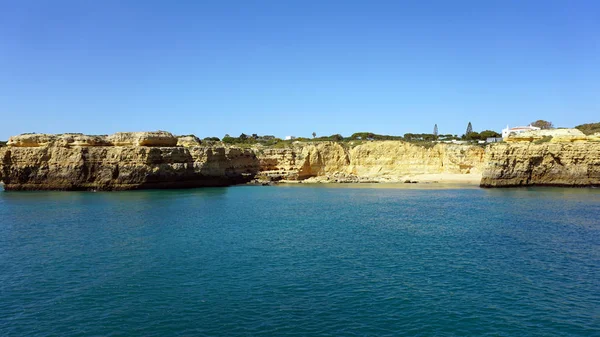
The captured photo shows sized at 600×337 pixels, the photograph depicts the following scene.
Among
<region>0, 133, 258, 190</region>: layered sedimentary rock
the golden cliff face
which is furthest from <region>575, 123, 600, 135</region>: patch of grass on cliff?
<region>0, 133, 258, 190</region>: layered sedimentary rock

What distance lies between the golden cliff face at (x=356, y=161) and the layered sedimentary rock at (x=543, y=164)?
13.3 m

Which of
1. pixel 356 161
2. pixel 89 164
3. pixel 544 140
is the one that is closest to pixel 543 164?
pixel 544 140

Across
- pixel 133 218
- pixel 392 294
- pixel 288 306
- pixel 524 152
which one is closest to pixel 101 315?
pixel 288 306

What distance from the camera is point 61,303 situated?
49.2 feet

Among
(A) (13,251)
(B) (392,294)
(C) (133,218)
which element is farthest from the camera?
(C) (133,218)

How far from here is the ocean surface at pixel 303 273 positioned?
13.3 metres

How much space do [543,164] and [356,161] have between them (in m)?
28.4

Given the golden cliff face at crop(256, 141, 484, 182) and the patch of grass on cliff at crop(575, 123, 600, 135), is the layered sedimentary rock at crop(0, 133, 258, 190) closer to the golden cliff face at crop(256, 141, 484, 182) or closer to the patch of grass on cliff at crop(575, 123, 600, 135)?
the golden cliff face at crop(256, 141, 484, 182)

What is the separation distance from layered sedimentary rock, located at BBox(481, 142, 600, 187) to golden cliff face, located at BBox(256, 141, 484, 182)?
43.8ft

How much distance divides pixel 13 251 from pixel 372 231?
776 inches

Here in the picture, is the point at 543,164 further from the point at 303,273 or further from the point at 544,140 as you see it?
the point at 303,273

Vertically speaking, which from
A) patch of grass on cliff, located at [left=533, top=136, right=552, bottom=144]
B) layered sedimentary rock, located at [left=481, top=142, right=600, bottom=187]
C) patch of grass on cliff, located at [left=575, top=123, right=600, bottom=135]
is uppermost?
patch of grass on cliff, located at [left=575, top=123, right=600, bottom=135]

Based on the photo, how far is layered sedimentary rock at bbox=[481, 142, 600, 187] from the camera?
5300 cm

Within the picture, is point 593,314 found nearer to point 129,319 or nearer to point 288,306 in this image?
point 288,306
